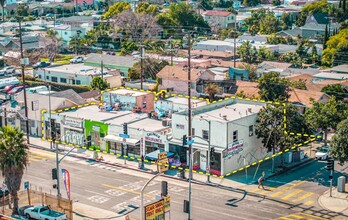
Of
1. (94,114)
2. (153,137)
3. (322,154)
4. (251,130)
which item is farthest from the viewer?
(94,114)

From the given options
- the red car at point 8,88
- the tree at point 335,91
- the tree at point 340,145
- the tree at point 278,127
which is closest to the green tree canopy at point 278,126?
the tree at point 278,127

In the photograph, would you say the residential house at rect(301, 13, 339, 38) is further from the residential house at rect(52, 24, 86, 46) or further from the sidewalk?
the sidewalk

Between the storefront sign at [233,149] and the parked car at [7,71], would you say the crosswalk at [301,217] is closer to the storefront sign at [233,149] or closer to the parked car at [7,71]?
the storefront sign at [233,149]

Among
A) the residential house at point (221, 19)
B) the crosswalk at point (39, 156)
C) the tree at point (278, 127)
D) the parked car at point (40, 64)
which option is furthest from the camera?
the residential house at point (221, 19)

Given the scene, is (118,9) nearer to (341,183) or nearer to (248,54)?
(248,54)

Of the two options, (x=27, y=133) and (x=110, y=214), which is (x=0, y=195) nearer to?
(x=110, y=214)

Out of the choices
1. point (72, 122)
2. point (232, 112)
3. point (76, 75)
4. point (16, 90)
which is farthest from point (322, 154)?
point (76, 75)

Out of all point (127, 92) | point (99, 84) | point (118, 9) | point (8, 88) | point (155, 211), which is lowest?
point (8, 88)
